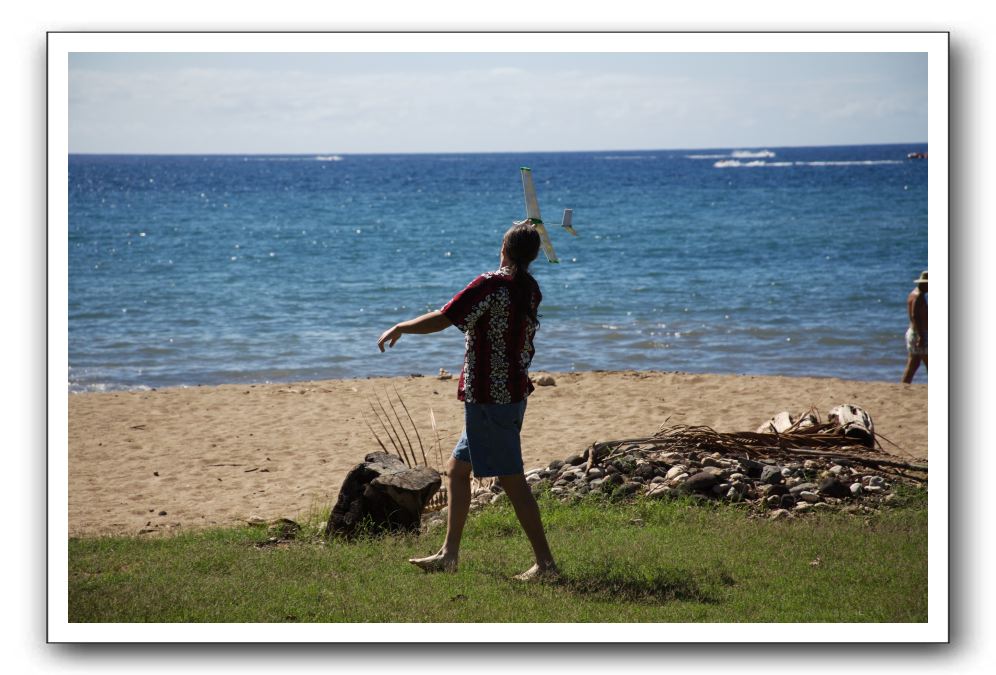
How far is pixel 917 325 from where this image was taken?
11.2 metres

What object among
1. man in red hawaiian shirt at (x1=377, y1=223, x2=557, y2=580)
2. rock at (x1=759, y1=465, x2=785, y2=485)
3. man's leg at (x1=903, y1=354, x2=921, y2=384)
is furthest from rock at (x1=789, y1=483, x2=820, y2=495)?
man's leg at (x1=903, y1=354, x2=921, y2=384)

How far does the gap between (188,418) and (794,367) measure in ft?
28.5

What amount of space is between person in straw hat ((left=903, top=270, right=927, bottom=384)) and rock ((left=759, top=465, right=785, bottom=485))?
4.10 metres

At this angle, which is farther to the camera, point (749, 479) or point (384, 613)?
point (749, 479)

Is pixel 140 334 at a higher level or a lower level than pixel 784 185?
lower

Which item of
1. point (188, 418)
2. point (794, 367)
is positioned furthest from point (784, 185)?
point (188, 418)

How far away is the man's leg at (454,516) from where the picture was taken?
5.42 meters

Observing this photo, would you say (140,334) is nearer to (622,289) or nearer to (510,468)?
(622,289)

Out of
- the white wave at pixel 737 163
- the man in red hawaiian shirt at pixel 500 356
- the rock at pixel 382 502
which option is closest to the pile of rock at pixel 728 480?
the rock at pixel 382 502

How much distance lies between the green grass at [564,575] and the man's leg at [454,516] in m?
0.09

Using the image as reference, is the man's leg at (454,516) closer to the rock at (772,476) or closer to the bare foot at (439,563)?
the bare foot at (439,563)

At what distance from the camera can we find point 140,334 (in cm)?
1730

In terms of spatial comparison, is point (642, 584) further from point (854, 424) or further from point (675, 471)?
point (854, 424)

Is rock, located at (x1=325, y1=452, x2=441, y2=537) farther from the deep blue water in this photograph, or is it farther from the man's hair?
the deep blue water
